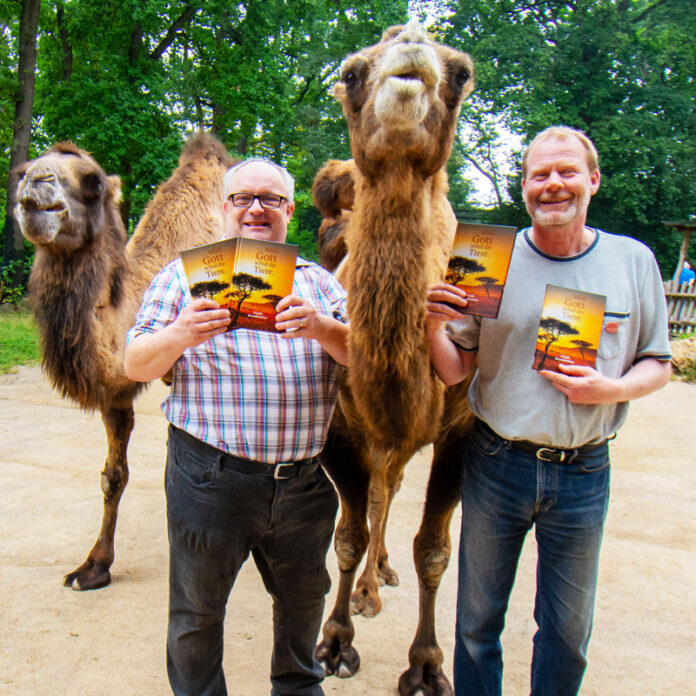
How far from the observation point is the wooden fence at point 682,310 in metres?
15.1

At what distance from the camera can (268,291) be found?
198 cm

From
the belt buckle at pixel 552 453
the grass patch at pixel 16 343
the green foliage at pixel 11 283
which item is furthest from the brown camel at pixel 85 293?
the green foliage at pixel 11 283

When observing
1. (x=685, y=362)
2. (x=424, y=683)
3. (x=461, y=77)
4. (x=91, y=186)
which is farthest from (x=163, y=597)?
(x=685, y=362)

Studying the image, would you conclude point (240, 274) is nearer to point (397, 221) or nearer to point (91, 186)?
point (397, 221)

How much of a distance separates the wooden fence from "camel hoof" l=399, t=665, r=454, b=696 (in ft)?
45.8

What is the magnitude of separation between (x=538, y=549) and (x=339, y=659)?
146 centimetres

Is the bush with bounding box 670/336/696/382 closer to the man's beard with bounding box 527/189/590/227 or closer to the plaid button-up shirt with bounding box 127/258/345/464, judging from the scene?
the man's beard with bounding box 527/189/590/227

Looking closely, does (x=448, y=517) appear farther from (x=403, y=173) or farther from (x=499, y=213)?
(x=499, y=213)

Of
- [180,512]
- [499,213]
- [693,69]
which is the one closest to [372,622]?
[180,512]

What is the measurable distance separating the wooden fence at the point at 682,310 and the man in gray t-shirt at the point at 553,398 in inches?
564

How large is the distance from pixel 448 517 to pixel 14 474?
400 centimetres

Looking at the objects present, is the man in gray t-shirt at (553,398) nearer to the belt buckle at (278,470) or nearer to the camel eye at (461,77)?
the camel eye at (461,77)

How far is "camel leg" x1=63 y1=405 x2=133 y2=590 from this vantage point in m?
3.76

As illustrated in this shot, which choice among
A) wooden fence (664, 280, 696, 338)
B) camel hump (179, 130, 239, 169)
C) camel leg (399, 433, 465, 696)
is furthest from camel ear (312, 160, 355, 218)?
wooden fence (664, 280, 696, 338)
